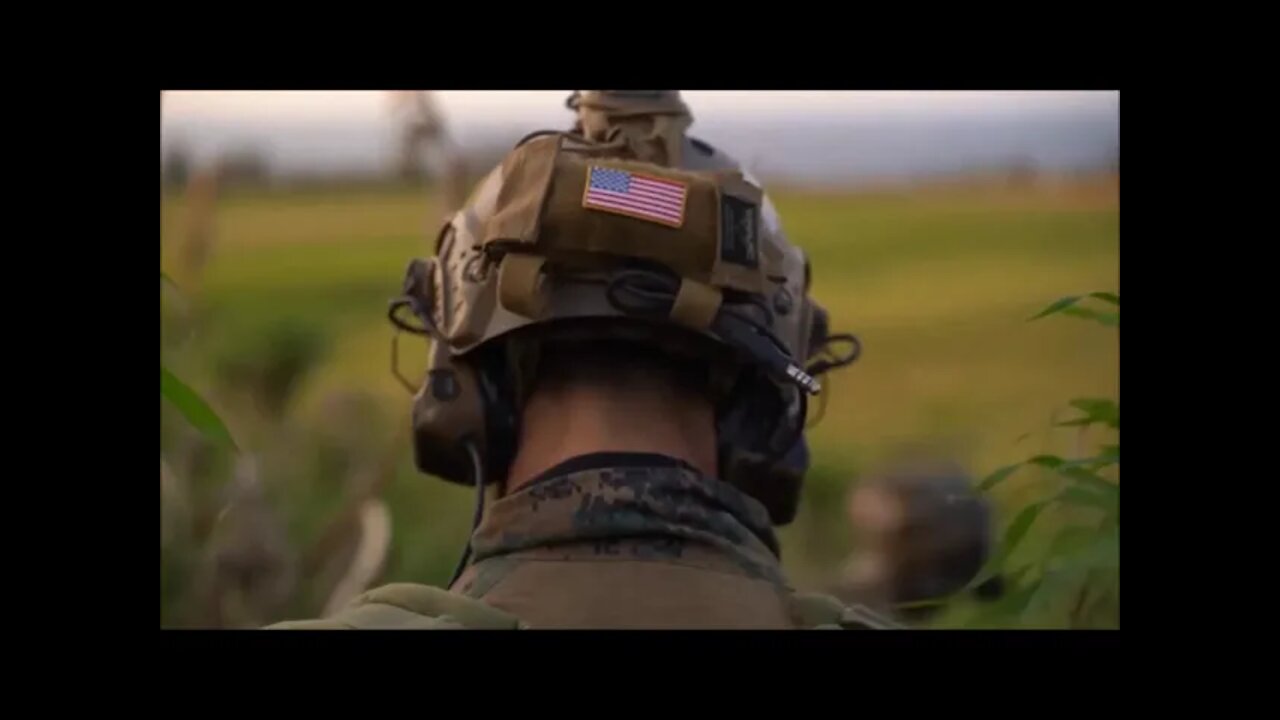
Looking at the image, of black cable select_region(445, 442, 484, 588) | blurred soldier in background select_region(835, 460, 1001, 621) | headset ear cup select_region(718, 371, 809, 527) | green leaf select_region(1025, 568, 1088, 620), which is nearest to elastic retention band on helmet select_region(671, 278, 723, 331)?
headset ear cup select_region(718, 371, 809, 527)

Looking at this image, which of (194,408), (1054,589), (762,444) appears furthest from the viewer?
(1054,589)

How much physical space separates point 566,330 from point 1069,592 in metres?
0.99

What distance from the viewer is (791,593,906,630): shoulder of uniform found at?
2.64 m

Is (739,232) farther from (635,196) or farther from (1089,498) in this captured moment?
(1089,498)

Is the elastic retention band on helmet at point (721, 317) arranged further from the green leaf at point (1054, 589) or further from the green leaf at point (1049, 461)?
the green leaf at point (1054, 589)

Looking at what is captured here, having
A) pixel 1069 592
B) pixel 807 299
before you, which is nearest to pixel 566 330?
pixel 807 299

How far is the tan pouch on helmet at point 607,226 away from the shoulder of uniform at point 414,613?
1.22 feet

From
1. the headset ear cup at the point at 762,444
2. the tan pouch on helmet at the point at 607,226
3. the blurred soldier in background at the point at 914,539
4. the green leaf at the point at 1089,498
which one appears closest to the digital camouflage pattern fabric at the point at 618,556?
the headset ear cup at the point at 762,444

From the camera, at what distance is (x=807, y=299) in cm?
280

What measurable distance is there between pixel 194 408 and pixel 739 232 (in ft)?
2.56

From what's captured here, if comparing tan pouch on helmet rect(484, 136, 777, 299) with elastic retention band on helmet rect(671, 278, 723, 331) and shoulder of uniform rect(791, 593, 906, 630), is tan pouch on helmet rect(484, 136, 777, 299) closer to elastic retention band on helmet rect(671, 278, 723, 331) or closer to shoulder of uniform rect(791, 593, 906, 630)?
elastic retention band on helmet rect(671, 278, 723, 331)

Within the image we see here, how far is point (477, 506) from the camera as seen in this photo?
8.77 feet

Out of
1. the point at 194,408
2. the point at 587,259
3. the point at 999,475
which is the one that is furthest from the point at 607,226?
the point at 999,475

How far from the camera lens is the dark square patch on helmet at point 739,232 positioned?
2619mm
